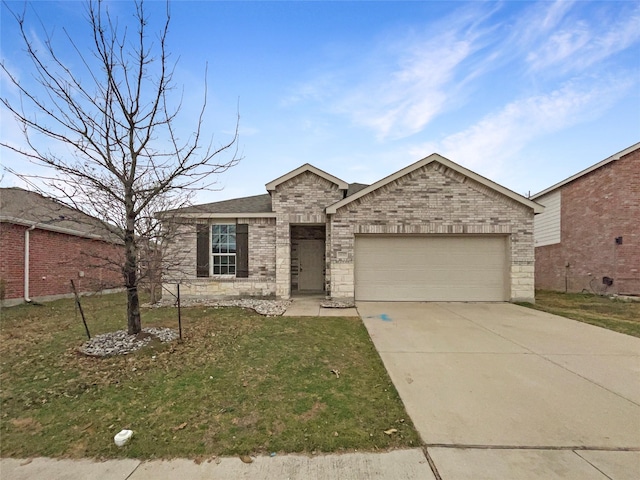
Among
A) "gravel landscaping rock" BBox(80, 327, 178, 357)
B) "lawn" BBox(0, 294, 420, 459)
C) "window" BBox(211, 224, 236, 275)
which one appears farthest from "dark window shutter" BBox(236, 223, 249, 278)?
"gravel landscaping rock" BBox(80, 327, 178, 357)

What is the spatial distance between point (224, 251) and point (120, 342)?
5.81m

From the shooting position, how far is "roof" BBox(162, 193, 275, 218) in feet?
34.6

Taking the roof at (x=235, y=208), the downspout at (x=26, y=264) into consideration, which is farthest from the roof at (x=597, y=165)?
the downspout at (x=26, y=264)

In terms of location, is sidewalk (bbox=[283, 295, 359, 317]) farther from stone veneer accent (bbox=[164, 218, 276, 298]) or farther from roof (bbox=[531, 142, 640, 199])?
roof (bbox=[531, 142, 640, 199])

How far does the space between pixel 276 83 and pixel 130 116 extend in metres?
5.50

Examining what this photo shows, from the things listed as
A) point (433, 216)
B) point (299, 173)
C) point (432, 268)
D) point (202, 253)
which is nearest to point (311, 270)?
point (299, 173)

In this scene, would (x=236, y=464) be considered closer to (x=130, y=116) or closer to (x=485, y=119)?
(x=130, y=116)

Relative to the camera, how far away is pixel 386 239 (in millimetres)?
10609

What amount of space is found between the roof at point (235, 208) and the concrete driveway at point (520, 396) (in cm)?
645

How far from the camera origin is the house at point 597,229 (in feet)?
39.8

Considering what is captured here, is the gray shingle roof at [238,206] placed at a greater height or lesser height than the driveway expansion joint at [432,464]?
greater

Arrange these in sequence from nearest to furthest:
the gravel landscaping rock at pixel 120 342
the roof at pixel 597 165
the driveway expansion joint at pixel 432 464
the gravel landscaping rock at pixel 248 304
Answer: the driveway expansion joint at pixel 432 464, the gravel landscaping rock at pixel 120 342, the gravel landscaping rock at pixel 248 304, the roof at pixel 597 165

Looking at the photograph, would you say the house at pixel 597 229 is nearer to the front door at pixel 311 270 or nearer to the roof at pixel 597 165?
the roof at pixel 597 165

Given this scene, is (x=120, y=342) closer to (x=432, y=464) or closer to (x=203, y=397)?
(x=203, y=397)
